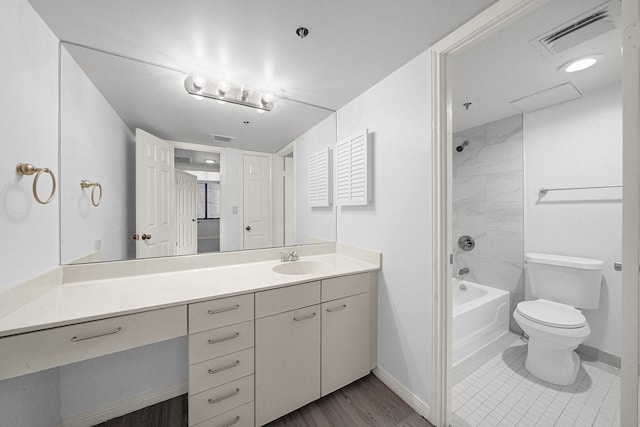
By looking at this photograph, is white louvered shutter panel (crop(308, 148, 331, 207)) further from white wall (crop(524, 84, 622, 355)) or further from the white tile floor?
white wall (crop(524, 84, 622, 355))

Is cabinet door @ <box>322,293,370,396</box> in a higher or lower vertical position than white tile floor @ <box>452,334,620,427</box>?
higher

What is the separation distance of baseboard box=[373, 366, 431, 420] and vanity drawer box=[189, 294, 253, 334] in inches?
42.2

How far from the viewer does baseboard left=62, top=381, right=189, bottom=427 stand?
1196 mm

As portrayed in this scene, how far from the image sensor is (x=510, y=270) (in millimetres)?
2297

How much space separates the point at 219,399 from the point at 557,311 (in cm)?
242

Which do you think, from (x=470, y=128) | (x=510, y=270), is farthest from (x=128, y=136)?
(x=510, y=270)

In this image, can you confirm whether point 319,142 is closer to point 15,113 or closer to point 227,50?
point 227,50

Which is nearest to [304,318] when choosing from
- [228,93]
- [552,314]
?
[228,93]

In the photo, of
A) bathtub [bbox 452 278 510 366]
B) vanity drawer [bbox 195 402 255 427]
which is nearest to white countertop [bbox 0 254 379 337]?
vanity drawer [bbox 195 402 255 427]

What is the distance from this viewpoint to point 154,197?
4.71 feet

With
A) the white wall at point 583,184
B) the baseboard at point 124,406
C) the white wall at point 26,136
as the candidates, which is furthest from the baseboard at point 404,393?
the white wall at point 26,136

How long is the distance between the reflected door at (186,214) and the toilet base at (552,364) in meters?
2.58

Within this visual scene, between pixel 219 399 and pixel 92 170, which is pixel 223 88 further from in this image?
pixel 219 399

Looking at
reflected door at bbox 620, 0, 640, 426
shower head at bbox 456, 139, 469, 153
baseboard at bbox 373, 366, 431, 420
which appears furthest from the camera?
shower head at bbox 456, 139, 469, 153
